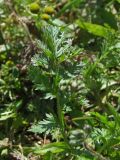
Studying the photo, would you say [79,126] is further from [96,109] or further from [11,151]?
[11,151]

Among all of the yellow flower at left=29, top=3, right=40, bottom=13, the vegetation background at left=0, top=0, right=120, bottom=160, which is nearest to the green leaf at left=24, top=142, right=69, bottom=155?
the vegetation background at left=0, top=0, right=120, bottom=160

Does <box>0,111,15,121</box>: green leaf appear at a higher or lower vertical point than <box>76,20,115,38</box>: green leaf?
lower

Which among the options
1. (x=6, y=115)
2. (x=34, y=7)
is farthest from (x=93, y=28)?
(x=6, y=115)

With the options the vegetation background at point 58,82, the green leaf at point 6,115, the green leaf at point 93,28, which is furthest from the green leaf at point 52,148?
the green leaf at point 93,28

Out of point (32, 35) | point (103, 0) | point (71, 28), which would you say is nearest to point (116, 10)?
point (103, 0)

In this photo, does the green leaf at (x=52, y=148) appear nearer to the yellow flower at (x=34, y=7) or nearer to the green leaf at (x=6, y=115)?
the green leaf at (x=6, y=115)

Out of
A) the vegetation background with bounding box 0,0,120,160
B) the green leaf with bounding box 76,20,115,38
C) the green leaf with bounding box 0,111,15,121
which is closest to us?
the vegetation background with bounding box 0,0,120,160

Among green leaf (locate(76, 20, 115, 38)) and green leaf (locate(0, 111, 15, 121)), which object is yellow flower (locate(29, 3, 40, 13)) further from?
green leaf (locate(0, 111, 15, 121))

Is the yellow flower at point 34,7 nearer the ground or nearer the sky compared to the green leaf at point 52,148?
nearer the sky

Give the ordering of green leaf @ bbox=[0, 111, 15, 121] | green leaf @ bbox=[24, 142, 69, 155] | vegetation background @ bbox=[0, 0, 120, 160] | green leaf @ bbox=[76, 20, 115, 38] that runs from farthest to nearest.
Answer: green leaf @ bbox=[76, 20, 115, 38], green leaf @ bbox=[0, 111, 15, 121], green leaf @ bbox=[24, 142, 69, 155], vegetation background @ bbox=[0, 0, 120, 160]
